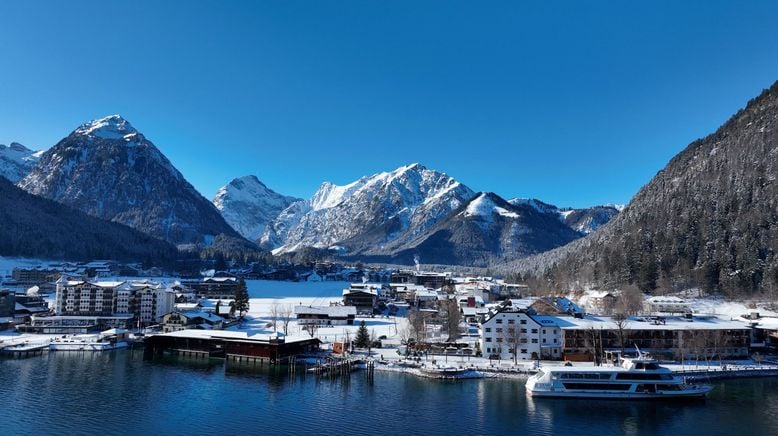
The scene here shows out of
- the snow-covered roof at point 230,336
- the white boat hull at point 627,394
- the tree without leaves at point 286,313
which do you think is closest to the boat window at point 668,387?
the white boat hull at point 627,394

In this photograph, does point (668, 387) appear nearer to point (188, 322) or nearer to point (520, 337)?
point (520, 337)

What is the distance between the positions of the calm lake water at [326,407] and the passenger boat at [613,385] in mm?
1255

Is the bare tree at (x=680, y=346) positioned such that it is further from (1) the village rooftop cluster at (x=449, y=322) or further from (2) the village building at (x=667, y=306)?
(2) the village building at (x=667, y=306)

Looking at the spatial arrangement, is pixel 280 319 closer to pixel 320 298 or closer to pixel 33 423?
pixel 320 298

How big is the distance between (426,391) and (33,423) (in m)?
32.3

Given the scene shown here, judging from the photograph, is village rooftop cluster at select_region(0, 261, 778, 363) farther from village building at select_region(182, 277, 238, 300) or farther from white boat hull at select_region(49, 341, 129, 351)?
village building at select_region(182, 277, 238, 300)

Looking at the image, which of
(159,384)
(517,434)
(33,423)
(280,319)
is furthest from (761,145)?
(33,423)

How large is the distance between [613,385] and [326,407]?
27.1 meters

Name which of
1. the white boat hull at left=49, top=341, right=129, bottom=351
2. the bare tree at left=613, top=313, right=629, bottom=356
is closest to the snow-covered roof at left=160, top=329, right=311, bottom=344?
the white boat hull at left=49, top=341, right=129, bottom=351

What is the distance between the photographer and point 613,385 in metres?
51.8

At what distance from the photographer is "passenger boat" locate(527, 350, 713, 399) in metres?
51.3

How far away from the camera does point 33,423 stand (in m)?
40.6

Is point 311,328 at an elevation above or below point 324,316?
below

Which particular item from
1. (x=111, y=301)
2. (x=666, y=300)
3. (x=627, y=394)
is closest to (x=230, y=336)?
(x=111, y=301)
